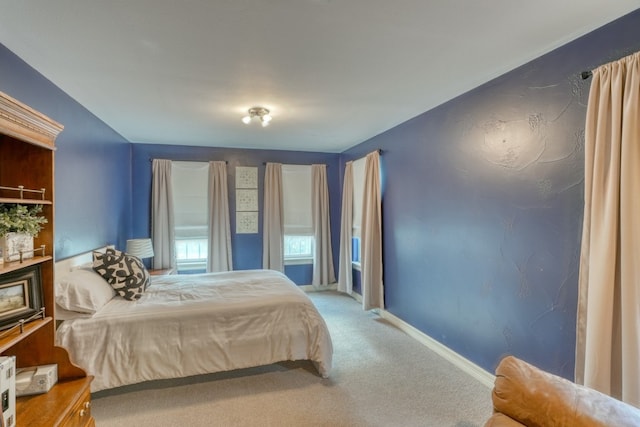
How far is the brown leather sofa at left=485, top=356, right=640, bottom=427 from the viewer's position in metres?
0.92

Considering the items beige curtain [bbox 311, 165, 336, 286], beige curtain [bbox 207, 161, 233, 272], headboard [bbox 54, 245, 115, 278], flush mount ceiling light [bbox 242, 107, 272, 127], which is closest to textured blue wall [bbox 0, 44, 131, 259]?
headboard [bbox 54, 245, 115, 278]

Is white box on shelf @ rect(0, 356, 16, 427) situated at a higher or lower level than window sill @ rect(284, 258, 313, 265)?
higher

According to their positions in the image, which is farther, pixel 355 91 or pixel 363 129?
pixel 363 129

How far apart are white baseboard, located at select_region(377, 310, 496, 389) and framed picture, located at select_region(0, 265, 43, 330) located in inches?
119

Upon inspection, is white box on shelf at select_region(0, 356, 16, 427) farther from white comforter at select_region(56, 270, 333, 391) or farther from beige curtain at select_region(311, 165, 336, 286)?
beige curtain at select_region(311, 165, 336, 286)

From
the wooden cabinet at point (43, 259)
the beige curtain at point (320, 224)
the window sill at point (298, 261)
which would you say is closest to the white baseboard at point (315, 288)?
the beige curtain at point (320, 224)

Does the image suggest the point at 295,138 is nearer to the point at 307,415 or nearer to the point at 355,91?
the point at 355,91

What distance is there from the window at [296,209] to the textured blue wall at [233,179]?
0.57 ft

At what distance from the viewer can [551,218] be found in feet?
6.70

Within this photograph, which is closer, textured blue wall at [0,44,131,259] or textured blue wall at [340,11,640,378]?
textured blue wall at [340,11,640,378]

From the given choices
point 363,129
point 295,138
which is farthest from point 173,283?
point 363,129

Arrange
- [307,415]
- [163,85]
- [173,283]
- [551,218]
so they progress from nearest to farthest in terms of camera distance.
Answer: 1. [551,218]
2. [307,415]
3. [163,85]
4. [173,283]

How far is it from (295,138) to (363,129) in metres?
1.03

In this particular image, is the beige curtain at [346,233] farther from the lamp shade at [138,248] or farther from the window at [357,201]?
the lamp shade at [138,248]
